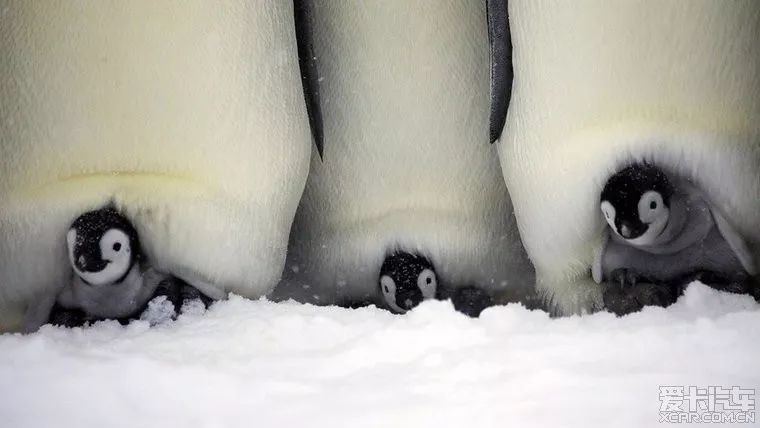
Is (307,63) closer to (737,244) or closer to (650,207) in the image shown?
(650,207)

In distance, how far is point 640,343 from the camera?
0.84 meters

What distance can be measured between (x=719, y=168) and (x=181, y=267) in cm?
69

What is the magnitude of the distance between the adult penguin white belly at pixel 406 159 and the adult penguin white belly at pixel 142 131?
0.14 m

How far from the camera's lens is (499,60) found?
3.71 feet

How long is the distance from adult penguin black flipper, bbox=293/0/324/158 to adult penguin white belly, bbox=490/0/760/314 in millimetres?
275

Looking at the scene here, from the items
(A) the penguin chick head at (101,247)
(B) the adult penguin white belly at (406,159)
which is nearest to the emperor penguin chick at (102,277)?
(A) the penguin chick head at (101,247)

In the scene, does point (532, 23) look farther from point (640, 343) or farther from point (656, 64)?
point (640, 343)

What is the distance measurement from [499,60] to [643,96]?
0.19m

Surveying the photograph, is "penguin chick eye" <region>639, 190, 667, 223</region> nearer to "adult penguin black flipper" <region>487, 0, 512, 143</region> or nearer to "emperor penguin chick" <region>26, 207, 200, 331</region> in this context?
"adult penguin black flipper" <region>487, 0, 512, 143</region>

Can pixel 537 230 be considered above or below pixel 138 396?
above

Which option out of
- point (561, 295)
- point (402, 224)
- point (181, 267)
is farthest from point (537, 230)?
point (181, 267)

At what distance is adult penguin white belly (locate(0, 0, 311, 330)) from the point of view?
111 cm

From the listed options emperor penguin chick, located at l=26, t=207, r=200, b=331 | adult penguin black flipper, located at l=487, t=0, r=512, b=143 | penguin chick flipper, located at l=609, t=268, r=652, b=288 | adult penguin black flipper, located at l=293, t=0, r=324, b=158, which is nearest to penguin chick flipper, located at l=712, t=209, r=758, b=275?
penguin chick flipper, located at l=609, t=268, r=652, b=288

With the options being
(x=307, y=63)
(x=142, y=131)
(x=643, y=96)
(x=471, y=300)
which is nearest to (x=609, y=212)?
(x=643, y=96)
